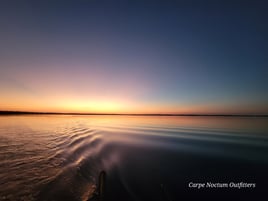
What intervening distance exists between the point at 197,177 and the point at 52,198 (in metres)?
6.40

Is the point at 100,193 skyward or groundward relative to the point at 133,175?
skyward

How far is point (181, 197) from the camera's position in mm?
5781

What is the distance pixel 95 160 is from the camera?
30.6 feet

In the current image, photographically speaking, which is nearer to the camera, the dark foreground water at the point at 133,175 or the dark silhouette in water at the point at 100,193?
the dark silhouette in water at the point at 100,193

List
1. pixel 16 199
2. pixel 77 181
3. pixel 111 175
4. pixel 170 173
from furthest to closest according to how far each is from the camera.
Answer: pixel 170 173, pixel 111 175, pixel 77 181, pixel 16 199

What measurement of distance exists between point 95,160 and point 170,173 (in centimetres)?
440

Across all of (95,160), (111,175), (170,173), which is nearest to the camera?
(111,175)

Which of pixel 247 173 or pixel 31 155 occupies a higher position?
pixel 31 155

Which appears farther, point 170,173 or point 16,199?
point 170,173

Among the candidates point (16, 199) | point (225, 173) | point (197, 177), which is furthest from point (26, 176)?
point (225, 173)

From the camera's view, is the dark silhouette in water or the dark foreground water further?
the dark foreground water

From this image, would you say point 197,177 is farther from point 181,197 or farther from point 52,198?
point 52,198

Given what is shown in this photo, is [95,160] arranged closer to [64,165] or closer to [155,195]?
[64,165]

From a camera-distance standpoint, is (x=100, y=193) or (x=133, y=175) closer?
(x=100, y=193)
